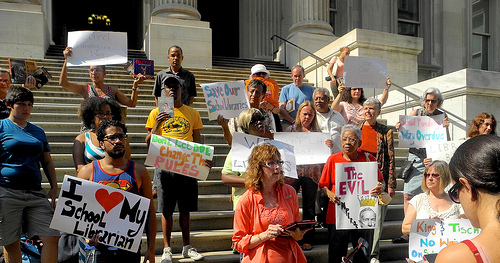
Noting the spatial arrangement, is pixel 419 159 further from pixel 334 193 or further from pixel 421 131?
pixel 334 193

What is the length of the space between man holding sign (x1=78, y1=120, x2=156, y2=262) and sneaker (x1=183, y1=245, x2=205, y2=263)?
1.24 meters

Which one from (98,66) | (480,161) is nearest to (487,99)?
(98,66)

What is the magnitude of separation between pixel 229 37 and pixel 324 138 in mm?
15820

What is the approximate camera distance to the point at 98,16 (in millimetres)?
22094

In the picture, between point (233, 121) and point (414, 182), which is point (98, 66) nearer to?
point (233, 121)

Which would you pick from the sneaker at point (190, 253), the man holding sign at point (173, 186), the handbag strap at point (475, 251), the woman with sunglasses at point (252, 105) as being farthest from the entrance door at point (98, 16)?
the handbag strap at point (475, 251)

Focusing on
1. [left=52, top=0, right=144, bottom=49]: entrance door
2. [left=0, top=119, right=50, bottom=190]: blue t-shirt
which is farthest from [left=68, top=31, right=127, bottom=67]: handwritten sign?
[left=52, top=0, right=144, bottom=49]: entrance door

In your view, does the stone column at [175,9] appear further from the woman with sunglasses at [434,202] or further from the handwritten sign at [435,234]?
the handwritten sign at [435,234]

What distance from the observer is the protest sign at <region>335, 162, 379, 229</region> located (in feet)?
15.2

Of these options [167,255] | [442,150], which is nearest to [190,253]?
[167,255]

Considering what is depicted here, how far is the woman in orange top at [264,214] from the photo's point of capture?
11.7ft

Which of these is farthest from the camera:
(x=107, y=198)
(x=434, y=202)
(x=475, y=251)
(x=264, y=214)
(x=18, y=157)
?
(x=434, y=202)

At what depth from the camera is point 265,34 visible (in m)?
18.9

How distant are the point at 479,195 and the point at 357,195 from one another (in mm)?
2914
